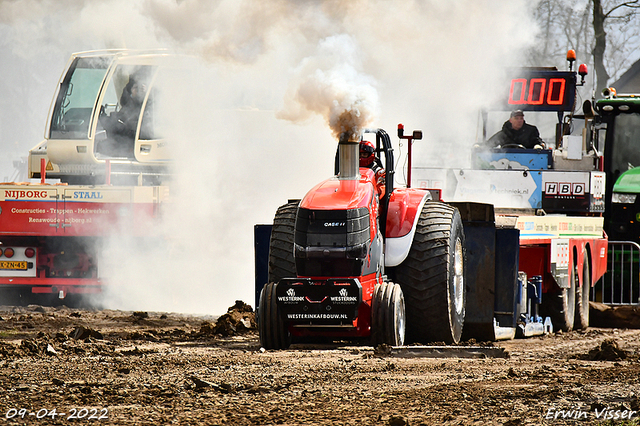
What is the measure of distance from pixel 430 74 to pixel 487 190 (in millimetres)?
2511

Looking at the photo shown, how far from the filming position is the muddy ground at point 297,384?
4.70m

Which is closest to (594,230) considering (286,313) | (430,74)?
(430,74)

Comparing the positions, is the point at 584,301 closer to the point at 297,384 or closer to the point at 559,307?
the point at 559,307

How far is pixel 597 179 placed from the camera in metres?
12.1

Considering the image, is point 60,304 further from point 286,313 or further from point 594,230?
point 594,230

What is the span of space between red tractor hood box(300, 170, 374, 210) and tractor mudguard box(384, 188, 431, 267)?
423 mm

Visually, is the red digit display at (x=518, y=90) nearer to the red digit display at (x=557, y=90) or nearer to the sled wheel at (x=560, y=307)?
the red digit display at (x=557, y=90)

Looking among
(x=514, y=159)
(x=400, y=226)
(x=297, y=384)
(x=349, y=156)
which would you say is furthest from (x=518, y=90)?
(x=297, y=384)

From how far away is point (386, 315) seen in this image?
274 inches

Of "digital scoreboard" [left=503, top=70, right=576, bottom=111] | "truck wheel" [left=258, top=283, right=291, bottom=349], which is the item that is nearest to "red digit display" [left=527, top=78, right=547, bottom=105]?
"digital scoreboard" [left=503, top=70, right=576, bottom=111]

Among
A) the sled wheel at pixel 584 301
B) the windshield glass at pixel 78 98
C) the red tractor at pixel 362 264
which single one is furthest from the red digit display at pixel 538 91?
the windshield glass at pixel 78 98

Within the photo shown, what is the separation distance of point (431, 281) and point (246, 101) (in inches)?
299

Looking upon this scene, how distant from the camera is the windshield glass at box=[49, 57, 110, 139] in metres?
14.0

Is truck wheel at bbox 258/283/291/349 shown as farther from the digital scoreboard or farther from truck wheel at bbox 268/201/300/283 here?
the digital scoreboard
